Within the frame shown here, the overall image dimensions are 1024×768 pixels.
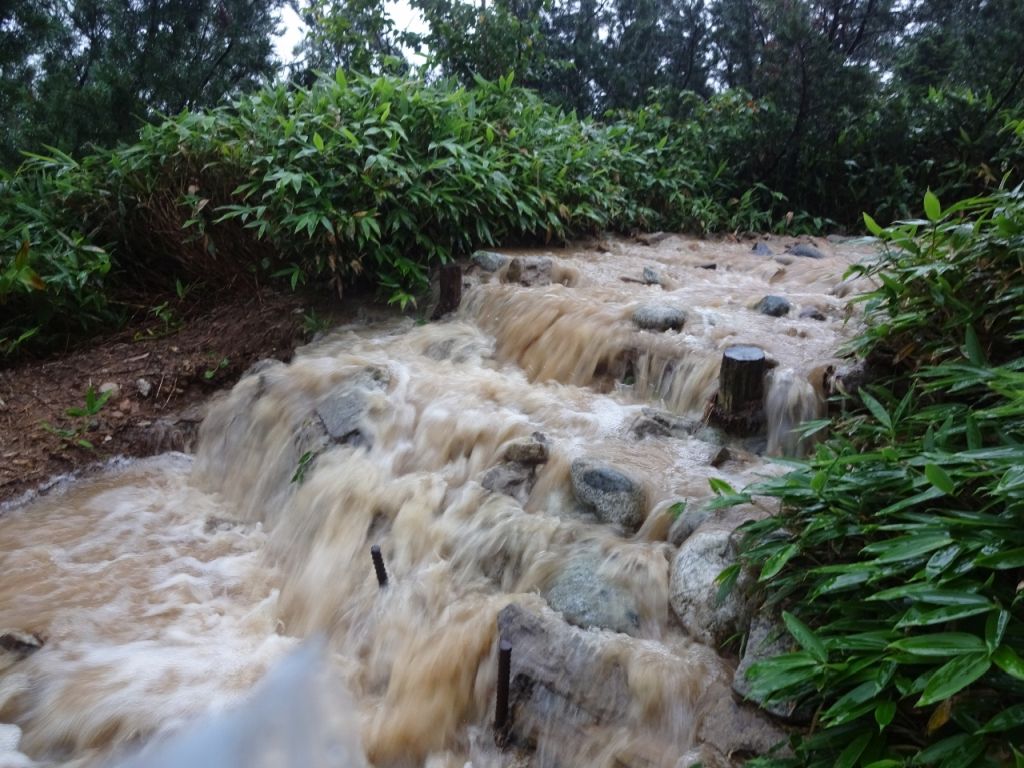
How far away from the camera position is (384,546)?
3.50 m

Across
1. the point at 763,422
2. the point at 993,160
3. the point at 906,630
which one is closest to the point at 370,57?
the point at 993,160

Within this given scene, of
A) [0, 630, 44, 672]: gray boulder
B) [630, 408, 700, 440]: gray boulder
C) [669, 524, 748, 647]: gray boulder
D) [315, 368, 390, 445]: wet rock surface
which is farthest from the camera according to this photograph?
[315, 368, 390, 445]: wet rock surface

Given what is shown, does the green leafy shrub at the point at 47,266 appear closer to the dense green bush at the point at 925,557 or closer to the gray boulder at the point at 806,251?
the dense green bush at the point at 925,557

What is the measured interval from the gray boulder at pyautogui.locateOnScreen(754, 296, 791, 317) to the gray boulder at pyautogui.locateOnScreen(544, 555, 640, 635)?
289 centimetres

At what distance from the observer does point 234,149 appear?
5727 mm

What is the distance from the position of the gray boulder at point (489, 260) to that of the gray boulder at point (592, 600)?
3.52 metres

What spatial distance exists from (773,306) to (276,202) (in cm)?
376

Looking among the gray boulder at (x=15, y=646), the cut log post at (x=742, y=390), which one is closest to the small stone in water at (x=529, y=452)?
the cut log post at (x=742, y=390)

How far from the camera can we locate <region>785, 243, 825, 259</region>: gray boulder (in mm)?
7334

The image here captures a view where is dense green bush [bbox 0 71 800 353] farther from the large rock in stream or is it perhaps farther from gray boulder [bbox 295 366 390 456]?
the large rock in stream

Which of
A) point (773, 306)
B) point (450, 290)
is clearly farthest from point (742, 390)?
point (450, 290)

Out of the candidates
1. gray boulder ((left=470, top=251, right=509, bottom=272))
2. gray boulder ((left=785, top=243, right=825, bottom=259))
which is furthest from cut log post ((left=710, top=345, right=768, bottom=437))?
gray boulder ((left=785, top=243, right=825, bottom=259))

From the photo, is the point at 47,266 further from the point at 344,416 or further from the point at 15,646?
the point at 15,646

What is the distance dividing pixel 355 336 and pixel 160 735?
3.34 m
